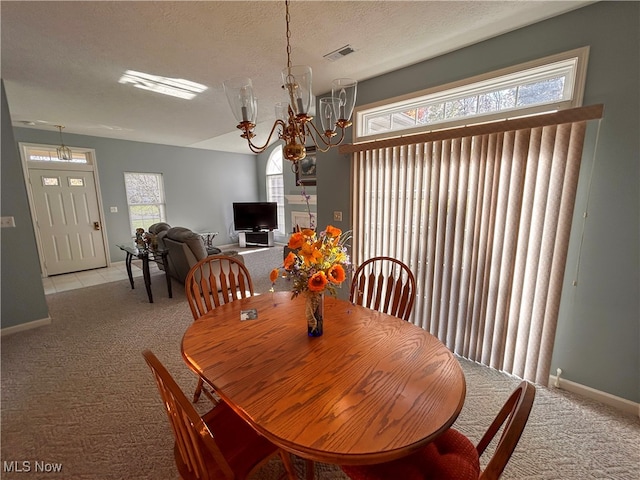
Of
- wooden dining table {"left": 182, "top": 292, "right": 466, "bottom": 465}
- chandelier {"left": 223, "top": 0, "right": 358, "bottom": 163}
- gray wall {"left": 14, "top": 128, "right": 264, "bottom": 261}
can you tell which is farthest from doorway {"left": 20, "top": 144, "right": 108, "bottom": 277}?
chandelier {"left": 223, "top": 0, "right": 358, "bottom": 163}

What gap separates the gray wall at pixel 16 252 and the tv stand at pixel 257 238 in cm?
443

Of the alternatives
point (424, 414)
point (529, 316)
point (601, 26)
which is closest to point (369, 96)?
point (601, 26)

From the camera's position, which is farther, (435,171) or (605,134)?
(435,171)

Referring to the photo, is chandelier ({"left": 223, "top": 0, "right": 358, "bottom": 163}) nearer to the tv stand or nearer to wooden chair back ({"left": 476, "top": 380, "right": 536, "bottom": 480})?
wooden chair back ({"left": 476, "top": 380, "right": 536, "bottom": 480})

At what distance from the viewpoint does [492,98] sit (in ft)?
6.70

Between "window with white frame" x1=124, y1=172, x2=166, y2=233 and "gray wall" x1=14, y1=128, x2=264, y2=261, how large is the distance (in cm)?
13

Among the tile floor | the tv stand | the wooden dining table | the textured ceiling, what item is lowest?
the tile floor

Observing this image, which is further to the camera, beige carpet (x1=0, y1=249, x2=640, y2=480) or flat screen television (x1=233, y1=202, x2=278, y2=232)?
flat screen television (x1=233, y1=202, x2=278, y2=232)

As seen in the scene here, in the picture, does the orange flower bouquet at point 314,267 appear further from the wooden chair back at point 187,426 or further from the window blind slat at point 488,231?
the window blind slat at point 488,231

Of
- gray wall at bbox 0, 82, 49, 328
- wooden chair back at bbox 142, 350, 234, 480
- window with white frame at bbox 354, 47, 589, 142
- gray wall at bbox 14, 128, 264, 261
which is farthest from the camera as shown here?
gray wall at bbox 14, 128, 264, 261

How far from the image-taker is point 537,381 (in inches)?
79.7

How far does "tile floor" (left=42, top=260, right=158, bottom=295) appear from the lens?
433cm

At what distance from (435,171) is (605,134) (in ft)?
3.27

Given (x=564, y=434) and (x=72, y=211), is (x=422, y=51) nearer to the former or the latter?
(x=564, y=434)
